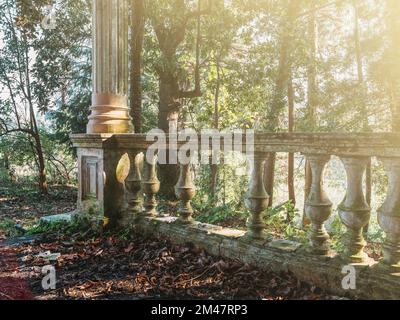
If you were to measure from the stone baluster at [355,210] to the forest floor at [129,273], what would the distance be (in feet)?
1.25

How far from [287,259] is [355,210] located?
0.68m

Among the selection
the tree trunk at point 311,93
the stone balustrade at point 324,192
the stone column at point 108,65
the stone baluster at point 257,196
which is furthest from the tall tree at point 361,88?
the stone baluster at point 257,196

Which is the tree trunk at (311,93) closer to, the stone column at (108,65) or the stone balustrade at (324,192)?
the stone column at (108,65)

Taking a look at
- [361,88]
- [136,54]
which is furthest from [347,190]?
[361,88]

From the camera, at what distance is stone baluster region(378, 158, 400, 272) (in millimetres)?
2430

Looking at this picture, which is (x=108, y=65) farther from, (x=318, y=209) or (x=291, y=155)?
(x=291, y=155)

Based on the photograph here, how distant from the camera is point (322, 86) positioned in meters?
10.2

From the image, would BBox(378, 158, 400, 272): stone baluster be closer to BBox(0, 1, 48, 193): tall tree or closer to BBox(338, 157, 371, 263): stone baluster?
BBox(338, 157, 371, 263): stone baluster

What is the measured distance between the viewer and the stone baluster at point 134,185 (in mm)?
4574

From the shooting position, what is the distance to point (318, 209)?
287 cm

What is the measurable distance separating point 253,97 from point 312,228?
8263mm
